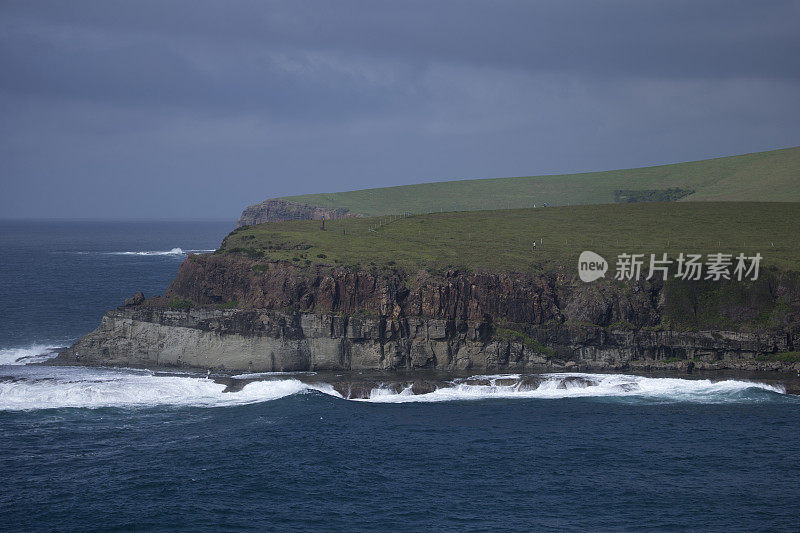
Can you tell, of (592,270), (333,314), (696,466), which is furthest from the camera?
(592,270)

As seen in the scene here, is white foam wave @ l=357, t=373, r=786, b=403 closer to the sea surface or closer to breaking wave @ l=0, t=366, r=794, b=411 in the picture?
breaking wave @ l=0, t=366, r=794, b=411

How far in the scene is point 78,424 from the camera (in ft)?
221

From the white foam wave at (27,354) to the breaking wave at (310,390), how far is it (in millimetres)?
8094

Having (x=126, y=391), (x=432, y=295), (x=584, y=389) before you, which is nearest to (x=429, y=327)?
(x=432, y=295)

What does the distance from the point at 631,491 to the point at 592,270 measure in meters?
46.5

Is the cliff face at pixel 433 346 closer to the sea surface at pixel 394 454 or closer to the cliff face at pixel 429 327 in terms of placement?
the cliff face at pixel 429 327

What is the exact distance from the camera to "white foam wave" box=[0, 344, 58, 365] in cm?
8931

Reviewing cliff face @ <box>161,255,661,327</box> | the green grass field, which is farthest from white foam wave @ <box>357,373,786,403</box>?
the green grass field

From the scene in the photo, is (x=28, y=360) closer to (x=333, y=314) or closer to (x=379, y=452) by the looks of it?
(x=333, y=314)

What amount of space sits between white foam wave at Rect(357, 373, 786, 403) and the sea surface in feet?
0.70

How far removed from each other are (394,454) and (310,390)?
66.2 feet

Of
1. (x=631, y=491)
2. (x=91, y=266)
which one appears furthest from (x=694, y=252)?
(x=91, y=266)

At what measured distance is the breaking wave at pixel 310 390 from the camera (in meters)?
74.2

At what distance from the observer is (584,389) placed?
258 feet
